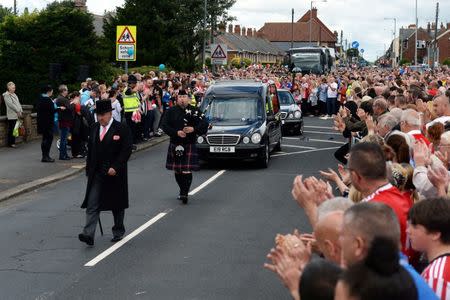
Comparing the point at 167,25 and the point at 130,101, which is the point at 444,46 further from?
the point at 130,101

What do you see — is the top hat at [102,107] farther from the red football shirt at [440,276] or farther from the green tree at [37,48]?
the green tree at [37,48]

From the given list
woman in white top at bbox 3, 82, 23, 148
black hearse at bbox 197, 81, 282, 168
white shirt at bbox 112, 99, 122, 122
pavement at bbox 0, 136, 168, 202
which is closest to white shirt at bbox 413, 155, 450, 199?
pavement at bbox 0, 136, 168, 202

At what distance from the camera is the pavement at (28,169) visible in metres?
16.4

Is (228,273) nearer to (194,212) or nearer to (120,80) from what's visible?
(194,212)

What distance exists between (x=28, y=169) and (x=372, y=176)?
47.2 feet

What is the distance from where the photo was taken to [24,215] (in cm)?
1354

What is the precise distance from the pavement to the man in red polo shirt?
10.6 metres

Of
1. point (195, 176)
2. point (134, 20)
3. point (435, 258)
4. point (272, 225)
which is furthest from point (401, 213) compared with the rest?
point (134, 20)

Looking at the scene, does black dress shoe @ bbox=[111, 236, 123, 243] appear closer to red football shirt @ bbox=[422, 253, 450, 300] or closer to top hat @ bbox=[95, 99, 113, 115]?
top hat @ bbox=[95, 99, 113, 115]

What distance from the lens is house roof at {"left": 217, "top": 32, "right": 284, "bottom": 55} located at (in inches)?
5344

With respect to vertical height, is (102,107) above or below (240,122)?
above

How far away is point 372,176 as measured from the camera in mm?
5477

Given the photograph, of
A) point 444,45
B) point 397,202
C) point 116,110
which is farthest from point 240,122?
point 444,45

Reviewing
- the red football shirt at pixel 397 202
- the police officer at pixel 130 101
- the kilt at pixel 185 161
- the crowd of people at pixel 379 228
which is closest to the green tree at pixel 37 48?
the police officer at pixel 130 101
